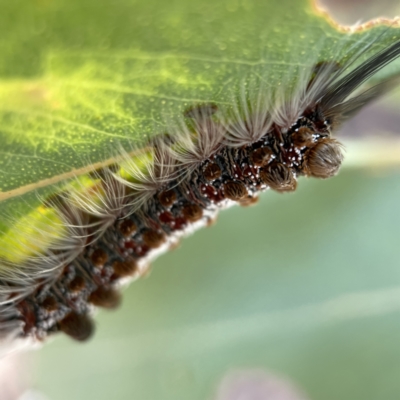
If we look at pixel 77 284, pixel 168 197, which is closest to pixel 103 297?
pixel 77 284

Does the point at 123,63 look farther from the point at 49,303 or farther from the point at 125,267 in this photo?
the point at 49,303

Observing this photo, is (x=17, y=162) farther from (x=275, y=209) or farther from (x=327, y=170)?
(x=275, y=209)

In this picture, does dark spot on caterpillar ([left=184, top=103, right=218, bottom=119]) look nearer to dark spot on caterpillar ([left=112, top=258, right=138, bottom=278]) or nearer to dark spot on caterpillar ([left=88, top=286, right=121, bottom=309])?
dark spot on caterpillar ([left=112, top=258, right=138, bottom=278])

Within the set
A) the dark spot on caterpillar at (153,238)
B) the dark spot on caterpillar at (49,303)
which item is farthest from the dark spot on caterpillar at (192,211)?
the dark spot on caterpillar at (49,303)

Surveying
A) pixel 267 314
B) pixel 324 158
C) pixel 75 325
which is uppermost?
pixel 267 314

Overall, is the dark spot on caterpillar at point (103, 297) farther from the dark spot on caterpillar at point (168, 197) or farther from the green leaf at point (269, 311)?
the green leaf at point (269, 311)

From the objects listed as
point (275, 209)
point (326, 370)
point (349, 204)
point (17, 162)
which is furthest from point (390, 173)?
point (17, 162)
